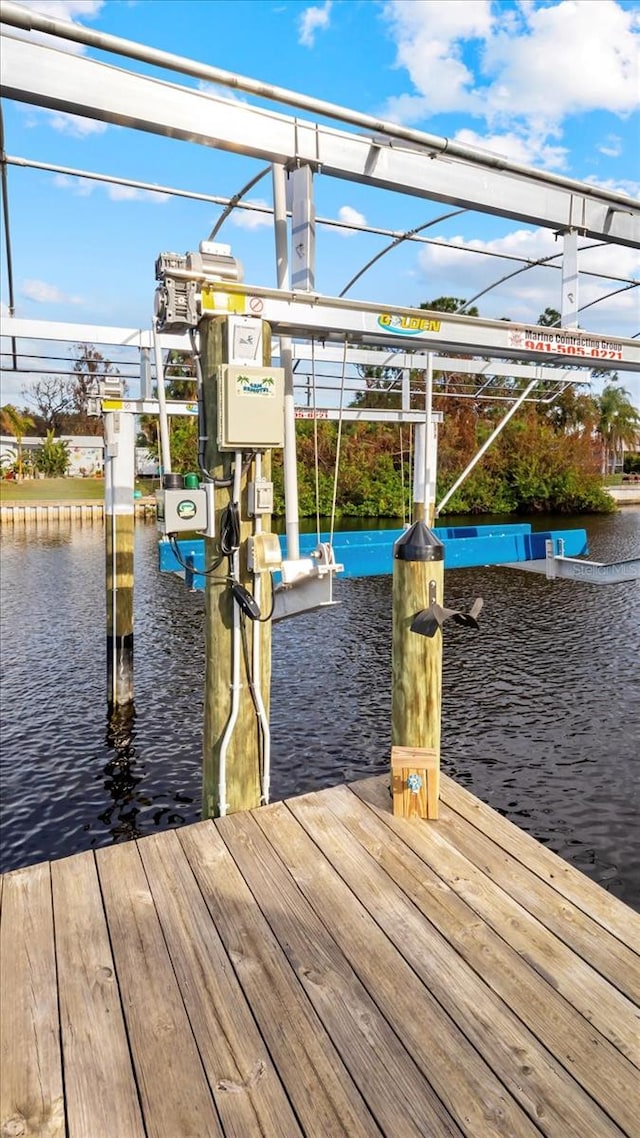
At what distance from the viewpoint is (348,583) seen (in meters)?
16.6

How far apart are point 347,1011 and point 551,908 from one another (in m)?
1.09

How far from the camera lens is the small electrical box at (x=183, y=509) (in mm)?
3818

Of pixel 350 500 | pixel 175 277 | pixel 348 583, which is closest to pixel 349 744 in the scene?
pixel 175 277

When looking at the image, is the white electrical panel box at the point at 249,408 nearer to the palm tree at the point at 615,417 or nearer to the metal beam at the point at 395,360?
the metal beam at the point at 395,360

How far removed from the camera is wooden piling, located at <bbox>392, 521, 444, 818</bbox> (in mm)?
3822

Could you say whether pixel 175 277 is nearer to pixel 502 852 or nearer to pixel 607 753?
pixel 502 852

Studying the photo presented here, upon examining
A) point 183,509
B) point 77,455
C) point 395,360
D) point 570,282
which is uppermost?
point 77,455

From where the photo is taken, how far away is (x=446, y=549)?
60.4ft

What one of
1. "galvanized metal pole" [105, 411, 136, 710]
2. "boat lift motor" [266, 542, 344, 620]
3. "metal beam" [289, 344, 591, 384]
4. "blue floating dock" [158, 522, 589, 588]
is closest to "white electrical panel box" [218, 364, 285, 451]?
"boat lift motor" [266, 542, 344, 620]

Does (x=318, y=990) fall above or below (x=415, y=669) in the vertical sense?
below

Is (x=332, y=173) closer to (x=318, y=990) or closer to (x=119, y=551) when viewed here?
(x=318, y=990)

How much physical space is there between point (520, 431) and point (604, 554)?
16.7m

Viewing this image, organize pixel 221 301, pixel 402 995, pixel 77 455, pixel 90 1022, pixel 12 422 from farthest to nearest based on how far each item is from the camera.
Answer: pixel 77 455, pixel 12 422, pixel 221 301, pixel 402 995, pixel 90 1022

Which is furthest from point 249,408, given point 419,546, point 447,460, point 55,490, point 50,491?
point 55,490
